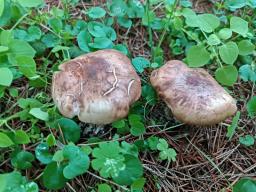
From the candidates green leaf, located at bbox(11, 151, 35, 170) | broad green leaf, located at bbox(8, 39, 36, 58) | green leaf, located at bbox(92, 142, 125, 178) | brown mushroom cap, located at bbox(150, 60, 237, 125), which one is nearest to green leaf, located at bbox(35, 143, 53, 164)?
green leaf, located at bbox(11, 151, 35, 170)

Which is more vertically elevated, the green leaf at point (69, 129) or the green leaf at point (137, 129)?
the green leaf at point (69, 129)

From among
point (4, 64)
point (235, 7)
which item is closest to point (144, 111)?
point (4, 64)

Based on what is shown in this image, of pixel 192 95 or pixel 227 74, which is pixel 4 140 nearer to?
pixel 192 95

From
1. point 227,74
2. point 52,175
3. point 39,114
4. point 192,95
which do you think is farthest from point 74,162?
point 227,74

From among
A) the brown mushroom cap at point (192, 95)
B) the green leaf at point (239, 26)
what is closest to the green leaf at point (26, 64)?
the brown mushroom cap at point (192, 95)

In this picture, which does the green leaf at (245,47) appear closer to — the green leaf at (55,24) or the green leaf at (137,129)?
the green leaf at (137,129)

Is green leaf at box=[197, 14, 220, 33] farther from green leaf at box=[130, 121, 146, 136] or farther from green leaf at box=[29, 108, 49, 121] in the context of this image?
green leaf at box=[29, 108, 49, 121]
